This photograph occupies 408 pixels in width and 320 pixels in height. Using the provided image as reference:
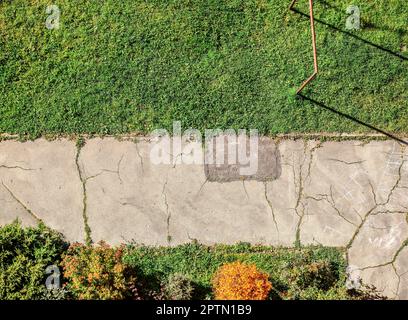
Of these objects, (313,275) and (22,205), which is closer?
(313,275)

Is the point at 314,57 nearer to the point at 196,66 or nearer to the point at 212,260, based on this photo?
the point at 196,66

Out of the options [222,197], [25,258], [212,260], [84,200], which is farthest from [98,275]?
[222,197]

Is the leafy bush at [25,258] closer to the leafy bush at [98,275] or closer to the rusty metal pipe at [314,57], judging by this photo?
the leafy bush at [98,275]

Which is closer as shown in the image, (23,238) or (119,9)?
(23,238)

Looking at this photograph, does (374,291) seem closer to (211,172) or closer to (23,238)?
(211,172)

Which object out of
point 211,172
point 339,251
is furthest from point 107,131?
point 339,251
